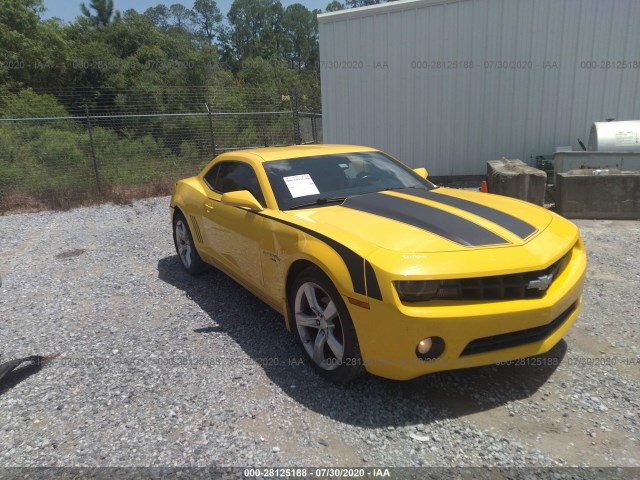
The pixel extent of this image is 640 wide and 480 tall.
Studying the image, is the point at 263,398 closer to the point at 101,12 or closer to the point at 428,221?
the point at 428,221

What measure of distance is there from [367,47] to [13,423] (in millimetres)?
10021

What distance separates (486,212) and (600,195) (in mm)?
4976

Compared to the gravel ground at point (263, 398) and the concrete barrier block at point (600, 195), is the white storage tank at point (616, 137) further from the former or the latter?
the gravel ground at point (263, 398)

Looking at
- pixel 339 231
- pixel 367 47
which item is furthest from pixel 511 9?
pixel 339 231

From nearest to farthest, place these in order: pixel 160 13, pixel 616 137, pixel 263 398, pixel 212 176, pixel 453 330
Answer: pixel 453 330, pixel 263 398, pixel 212 176, pixel 616 137, pixel 160 13

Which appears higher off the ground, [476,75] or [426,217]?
[476,75]

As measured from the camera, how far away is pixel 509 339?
261 centimetres

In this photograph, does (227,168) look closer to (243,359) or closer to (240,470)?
(243,359)

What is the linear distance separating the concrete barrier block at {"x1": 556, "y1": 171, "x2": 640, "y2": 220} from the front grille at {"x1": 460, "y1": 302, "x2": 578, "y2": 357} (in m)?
5.16

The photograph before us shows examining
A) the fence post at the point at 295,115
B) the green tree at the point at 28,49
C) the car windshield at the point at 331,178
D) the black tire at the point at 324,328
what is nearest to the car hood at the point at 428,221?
the car windshield at the point at 331,178

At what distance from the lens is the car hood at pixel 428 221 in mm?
2734

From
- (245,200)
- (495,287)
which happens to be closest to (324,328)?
(495,287)

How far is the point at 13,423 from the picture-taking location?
9.14 feet

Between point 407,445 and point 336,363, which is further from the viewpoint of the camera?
point 336,363
